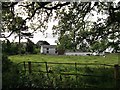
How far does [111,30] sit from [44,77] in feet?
8.35

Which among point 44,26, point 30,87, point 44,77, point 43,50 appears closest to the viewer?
point 30,87

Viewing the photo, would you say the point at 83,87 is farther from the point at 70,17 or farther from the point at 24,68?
the point at 70,17

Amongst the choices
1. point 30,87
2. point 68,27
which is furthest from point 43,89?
point 68,27

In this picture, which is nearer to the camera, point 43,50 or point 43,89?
point 43,89

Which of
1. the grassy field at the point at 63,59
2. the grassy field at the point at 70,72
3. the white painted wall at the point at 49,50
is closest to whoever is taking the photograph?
the grassy field at the point at 70,72

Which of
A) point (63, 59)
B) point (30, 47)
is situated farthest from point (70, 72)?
point (30, 47)

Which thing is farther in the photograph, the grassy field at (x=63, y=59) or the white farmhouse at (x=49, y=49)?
the white farmhouse at (x=49, y=49)

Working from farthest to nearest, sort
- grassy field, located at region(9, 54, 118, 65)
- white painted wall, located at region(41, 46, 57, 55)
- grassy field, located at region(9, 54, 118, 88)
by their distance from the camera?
white painted wall, located at region(41, 46, 57, 55) < grassy field, located at region(9, 54, 118, 65) < grassy field, located at region(9, 54, 118, 88)

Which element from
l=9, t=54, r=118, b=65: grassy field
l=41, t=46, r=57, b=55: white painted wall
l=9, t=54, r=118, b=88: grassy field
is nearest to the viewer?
l=9, t=54, r=118, b=88: grassy field

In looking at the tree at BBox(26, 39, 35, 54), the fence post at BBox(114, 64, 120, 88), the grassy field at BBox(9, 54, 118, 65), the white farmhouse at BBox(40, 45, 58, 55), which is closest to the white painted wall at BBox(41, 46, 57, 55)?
the white farmhouse at BBox(40, 45, 58, 55)

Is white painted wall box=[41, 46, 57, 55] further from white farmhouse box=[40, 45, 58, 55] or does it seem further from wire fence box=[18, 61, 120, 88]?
wire fence box=[18, 61, 120, 88]

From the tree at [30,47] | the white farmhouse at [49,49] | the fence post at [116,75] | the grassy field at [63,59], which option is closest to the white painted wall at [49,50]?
the white farmhouse at [49,49]

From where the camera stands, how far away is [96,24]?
8.00 m

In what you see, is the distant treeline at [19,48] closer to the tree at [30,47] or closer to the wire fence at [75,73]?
the tree at [30,47]
